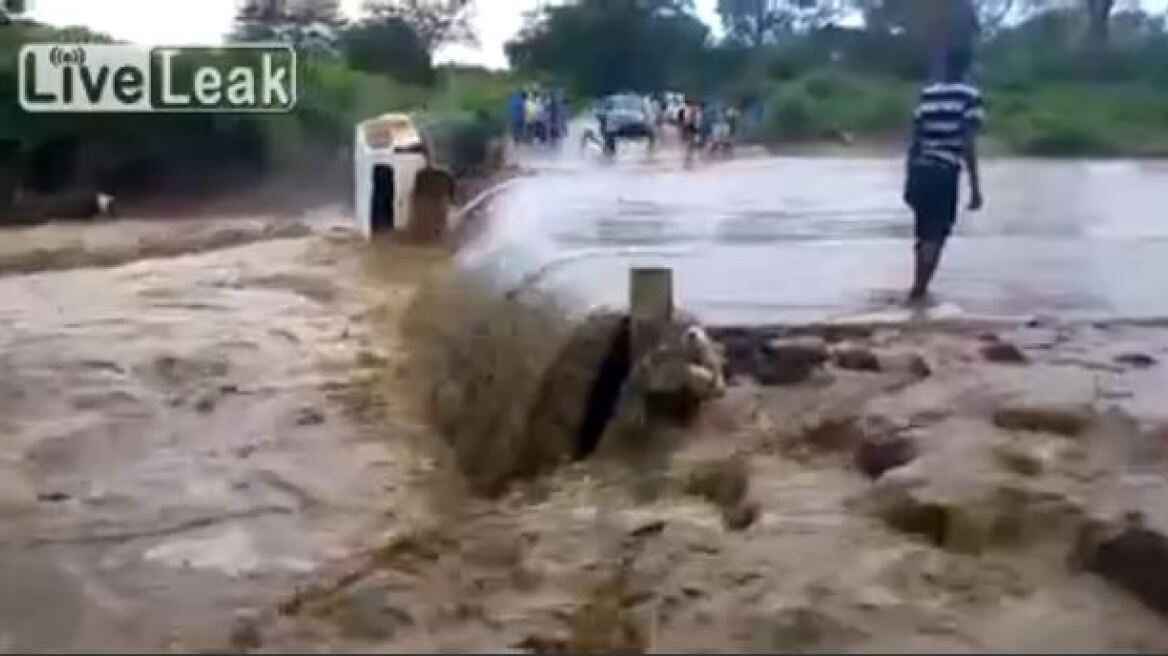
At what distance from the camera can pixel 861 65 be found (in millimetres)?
42375

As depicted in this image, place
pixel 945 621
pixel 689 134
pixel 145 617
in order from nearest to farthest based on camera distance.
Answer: pixel 945 621 < pixel 145 617 < pixel 689 134

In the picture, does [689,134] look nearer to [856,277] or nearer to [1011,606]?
[856,277]

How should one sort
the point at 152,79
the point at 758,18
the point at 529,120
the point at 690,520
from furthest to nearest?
the point at 758,18 → the point at 529,120 → the point at 152,79 → the point at 690,520

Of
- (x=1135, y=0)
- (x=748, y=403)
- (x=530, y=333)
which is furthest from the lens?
(x=1135, y=0)

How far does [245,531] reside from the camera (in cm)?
883

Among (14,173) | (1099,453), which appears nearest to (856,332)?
(1099,453)

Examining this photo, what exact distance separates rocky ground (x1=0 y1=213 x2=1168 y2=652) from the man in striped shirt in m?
1.04

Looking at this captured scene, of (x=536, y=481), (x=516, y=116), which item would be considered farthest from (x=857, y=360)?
(x=516, y=116)

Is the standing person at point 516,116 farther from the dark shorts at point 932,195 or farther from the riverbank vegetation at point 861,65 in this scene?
the dark shorts at point 932,195

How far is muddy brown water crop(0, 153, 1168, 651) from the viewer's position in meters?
5.95

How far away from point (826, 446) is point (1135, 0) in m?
37.7

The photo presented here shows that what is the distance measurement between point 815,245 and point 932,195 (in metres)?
4.07

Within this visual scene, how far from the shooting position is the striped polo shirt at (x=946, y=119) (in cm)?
1037

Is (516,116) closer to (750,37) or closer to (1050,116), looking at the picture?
(750,37)
